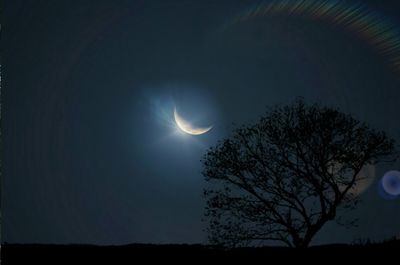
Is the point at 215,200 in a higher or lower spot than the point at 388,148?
lower

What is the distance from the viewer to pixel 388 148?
2588 centimetres

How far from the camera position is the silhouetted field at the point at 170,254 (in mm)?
16406

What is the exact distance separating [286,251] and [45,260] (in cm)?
1037

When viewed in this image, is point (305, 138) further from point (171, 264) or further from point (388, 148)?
point (171, 264)

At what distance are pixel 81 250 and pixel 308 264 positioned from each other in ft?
37.8

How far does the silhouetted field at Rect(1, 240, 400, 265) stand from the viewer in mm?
16406

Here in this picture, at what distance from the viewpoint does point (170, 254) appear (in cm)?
1997

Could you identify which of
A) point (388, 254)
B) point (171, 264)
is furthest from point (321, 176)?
point (171, 264)

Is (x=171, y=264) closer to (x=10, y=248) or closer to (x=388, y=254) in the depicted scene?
(x=388, y=254)

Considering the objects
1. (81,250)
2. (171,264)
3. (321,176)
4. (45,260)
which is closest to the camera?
(171,264)

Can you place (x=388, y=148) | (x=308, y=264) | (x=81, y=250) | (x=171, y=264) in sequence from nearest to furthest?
(x=308, y=264) < (x=171, y=264) < (x=81, y=250) < (x=388, y=148)

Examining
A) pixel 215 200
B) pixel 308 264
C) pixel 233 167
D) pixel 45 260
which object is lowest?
pixel 308 264

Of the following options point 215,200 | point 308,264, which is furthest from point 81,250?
point 308,264

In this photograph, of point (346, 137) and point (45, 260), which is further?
point (346, 137)
